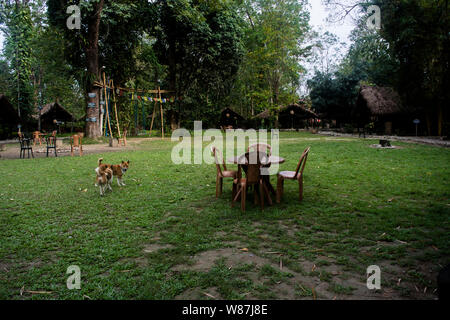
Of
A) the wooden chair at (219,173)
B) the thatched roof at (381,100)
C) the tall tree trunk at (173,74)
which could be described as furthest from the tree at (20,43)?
the thatched roof at (381,100)

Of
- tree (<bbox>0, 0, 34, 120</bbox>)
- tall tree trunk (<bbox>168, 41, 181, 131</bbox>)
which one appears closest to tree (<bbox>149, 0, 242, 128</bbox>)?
tall tree trunk (<bbox>168, 41, 181, 131</bbox>)

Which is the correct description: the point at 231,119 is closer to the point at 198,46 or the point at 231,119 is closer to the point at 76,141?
the point at 198,46

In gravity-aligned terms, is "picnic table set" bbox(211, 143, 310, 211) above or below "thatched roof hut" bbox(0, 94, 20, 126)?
below

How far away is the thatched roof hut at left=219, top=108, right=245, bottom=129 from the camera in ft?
149

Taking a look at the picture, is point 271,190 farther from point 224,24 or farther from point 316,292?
point 224,24

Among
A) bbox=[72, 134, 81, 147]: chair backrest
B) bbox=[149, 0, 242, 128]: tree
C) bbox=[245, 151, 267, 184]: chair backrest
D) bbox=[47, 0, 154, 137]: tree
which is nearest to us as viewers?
bbox=[245, 151, 267, 184]: chair backrest

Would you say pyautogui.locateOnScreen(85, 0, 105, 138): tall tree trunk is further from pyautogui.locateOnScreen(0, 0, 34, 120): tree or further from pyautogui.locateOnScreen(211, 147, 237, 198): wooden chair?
pyautogui.locateOnScreen(211, 147, 237, 198): wooden chair

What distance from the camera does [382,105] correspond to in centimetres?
2816

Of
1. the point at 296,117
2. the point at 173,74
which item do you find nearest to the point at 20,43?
the point at 173,74

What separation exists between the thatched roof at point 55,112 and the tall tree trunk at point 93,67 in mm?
17804

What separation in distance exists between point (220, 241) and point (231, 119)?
42.6 meters

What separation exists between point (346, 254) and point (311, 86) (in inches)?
1634
